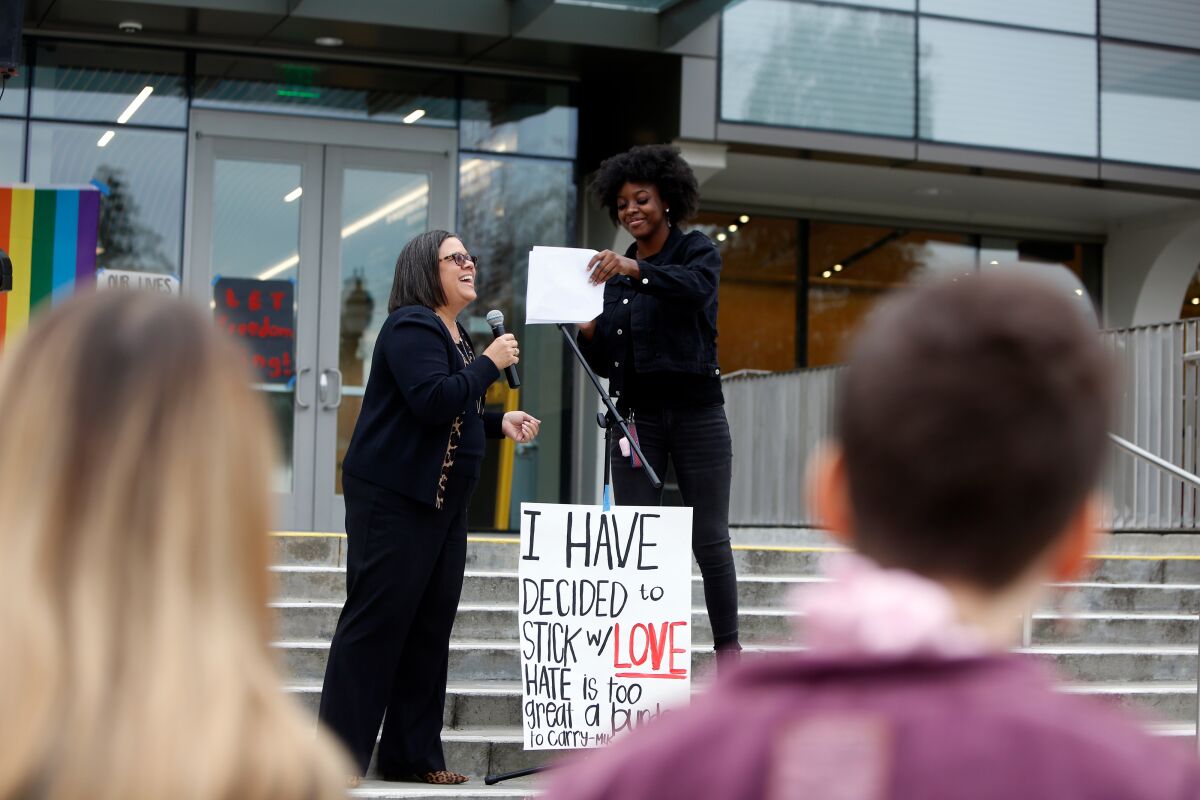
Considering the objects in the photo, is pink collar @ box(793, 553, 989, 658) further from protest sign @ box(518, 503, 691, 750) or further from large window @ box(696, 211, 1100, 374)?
large window @ box(696, 211, 1100, 374)

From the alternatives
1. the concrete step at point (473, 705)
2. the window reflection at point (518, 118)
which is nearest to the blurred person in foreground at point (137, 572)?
the concrete step at point (473, 705)

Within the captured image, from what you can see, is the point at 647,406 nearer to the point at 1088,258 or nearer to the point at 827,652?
the point at 827,652

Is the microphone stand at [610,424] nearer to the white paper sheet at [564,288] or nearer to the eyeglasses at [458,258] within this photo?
the white paper sheet at [564,288]

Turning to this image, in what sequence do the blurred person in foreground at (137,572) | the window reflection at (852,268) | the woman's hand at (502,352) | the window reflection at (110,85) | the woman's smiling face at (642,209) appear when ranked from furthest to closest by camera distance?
1. the window reflection at (852,268)
2. the window reflection at (110,85)
3. the woman's smiling face at (642,209)
4. the woman's hand at (502,352)
5. the blurred person in foreground at (137,572)

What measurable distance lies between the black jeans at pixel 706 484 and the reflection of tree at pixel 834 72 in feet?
20.0

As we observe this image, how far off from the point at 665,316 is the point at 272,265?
19.9ft

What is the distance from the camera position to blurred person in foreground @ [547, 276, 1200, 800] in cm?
106

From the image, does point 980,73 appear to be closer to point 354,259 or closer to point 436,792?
point 354,259

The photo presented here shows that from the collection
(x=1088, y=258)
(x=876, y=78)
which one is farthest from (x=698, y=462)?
(x=1088, y=258)

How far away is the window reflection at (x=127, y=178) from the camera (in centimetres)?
1059

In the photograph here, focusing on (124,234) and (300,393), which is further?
(300,393)

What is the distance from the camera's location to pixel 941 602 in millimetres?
1122

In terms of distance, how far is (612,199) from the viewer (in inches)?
227

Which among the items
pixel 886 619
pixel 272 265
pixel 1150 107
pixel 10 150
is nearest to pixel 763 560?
pixel 272 265
